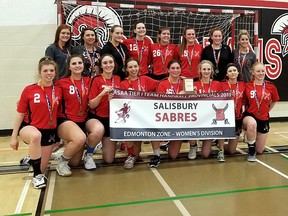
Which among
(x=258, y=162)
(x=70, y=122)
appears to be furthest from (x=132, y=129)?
(x=258, y=162)

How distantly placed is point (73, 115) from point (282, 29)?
5.45 m

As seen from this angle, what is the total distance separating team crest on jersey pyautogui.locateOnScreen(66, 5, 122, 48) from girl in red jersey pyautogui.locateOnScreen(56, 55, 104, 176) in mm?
2159

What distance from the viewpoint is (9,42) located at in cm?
617

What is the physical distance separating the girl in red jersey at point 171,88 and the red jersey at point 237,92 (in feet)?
2.14

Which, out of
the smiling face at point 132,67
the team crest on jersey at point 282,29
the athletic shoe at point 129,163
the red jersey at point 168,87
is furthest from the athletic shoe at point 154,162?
the team crest on jersey at point 282,29

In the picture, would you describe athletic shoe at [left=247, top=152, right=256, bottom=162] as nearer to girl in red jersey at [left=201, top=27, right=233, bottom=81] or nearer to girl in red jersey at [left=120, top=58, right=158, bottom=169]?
girl in red jersey at [left=201, top=27, right=233, bottom=81]

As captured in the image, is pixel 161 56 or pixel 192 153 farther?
→ pixel 161 56

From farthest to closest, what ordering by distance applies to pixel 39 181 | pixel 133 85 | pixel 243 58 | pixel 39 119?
pixel 243 58 → pixel 133 85 → pixel 39 119 → pixel 39 181

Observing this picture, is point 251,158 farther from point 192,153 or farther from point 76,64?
point 76,64

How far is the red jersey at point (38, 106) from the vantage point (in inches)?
145

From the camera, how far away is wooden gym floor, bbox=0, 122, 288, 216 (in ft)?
9.93

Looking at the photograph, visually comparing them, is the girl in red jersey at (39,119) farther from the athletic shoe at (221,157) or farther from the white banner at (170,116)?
the athletic shoe at (221,157)

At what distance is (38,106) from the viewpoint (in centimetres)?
369

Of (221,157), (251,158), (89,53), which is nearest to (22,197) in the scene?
(89,53)
